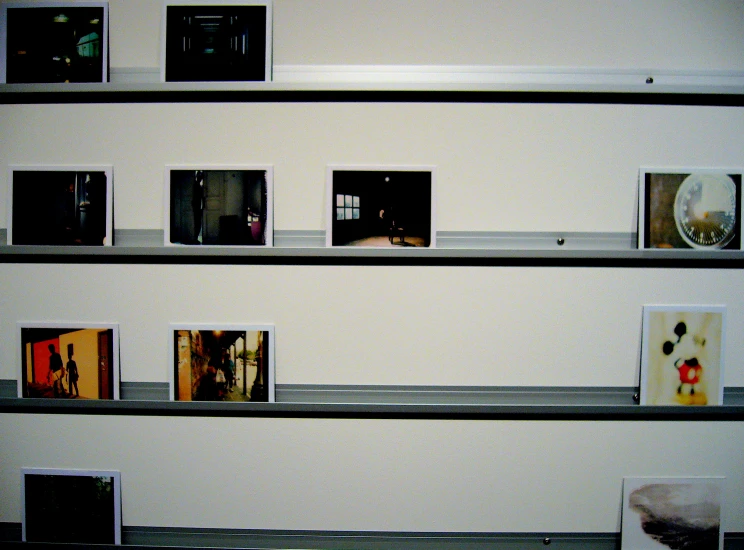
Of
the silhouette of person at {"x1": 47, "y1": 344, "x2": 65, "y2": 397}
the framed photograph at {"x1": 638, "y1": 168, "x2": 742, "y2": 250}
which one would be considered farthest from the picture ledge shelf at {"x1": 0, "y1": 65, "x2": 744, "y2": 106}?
the silhouette of person at {"x1": 47, "y1": 344, "x2": 65, "y2": 397}

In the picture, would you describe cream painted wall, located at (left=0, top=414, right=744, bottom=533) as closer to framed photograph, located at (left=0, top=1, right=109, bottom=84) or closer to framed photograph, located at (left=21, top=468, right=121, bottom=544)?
framed photograph, located at (left=21, top=468, right=121, bottom=544)

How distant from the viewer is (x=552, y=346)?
126 cm

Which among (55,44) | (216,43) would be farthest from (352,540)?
(55,44)

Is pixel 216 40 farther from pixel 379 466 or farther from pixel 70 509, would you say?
pixel 70 509

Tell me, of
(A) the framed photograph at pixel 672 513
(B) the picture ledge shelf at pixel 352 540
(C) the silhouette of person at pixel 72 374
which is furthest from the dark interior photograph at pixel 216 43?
(A) the framed photograph at pixel 672 513

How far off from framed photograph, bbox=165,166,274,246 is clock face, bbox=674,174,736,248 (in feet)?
4.00

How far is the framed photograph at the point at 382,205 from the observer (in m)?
1.21

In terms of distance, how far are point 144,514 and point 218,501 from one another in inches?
9.3

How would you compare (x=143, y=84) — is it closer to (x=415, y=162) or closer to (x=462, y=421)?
(x=415, y=162)

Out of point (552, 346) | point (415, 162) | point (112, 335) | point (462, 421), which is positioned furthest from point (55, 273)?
point (552, 346)

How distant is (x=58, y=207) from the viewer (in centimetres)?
123

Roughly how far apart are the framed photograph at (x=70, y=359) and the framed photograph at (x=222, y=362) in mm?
197

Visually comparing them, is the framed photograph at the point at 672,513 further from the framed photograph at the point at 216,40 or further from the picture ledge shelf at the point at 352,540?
the framed photograph at the point at 216,40

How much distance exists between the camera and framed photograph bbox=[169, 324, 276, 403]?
1239 mm
